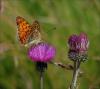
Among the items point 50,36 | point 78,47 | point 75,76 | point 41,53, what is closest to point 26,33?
point 41,53

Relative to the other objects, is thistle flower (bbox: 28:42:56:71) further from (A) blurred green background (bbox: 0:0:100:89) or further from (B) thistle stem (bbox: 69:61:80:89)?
(A) blurred green background (bbox: 0:0:100:89)

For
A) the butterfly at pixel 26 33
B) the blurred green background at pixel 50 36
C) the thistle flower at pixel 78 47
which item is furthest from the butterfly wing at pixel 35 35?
the blurred green background at pixel 50 36

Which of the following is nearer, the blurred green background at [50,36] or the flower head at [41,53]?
the flower head at [41,53]

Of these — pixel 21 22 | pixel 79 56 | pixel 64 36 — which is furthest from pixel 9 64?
pixel 79 56

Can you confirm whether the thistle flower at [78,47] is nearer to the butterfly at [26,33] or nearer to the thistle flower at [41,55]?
the thistle flower at [41,55]

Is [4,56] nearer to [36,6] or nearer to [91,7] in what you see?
[36,6]
